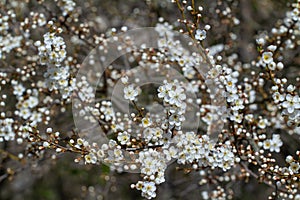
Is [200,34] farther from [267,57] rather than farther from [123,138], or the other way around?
[123,138]

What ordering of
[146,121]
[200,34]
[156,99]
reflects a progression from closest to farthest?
[146,121] < [200,34] < [156,99]

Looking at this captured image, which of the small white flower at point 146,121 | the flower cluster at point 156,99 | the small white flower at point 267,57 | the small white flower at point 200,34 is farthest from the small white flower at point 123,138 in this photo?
the small white flower at point 267,57

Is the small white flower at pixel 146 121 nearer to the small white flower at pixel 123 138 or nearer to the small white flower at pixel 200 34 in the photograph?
the small white flower at pixel 123 138

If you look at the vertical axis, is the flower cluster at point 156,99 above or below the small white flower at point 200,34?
below

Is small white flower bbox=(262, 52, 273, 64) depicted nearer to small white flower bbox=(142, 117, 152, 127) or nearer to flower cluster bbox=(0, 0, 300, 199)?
flower cluster bbox=(0, 0, 300, 199)

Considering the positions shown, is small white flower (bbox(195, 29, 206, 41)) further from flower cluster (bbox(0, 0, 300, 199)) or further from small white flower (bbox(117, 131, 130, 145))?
small white flower (bbox(117, 131, 130, 145))

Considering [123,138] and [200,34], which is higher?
[200,34]

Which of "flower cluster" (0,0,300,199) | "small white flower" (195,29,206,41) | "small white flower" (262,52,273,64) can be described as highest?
"small white flower" (195,29,206,41)

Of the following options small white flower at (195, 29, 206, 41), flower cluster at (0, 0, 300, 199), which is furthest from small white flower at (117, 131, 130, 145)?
small white flower at (195, 29, 206, 41)

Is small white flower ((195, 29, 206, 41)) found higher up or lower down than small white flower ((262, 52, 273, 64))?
higher up

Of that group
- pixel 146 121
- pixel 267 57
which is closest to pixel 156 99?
pixel 146 121

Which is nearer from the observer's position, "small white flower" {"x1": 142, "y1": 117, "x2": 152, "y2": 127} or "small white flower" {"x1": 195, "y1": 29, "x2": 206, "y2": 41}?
"small white flower" {"x1": 142, "y1": 117, "x2": 152, "y2": 127}

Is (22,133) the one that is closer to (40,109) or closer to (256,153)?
(40,109)
